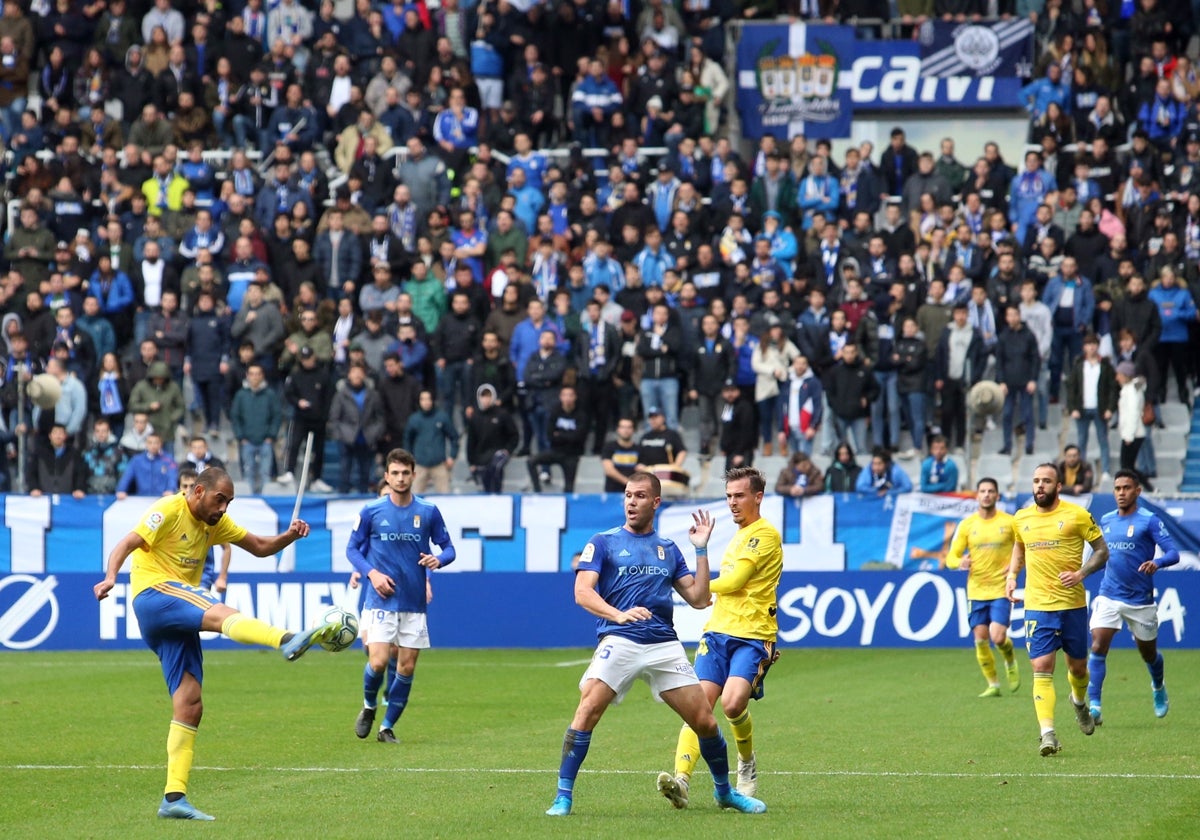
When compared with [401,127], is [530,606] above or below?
below

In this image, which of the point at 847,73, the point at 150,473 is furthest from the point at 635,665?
the point at 847,73

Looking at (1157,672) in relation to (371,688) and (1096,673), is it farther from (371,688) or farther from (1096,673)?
(371,688)

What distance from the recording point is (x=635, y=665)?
10.3 meters

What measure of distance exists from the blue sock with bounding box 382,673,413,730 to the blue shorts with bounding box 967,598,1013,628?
699cm

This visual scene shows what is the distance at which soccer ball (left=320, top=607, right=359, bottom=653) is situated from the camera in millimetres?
9742

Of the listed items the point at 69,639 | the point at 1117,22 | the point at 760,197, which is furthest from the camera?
the point at 1117,22

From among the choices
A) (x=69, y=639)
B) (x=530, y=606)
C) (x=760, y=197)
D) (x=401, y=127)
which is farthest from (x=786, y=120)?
(x=69, y=639)

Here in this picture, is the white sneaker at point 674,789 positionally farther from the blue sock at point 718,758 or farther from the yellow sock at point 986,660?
the yellow sock at point 986,660

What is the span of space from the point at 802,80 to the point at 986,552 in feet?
57.2

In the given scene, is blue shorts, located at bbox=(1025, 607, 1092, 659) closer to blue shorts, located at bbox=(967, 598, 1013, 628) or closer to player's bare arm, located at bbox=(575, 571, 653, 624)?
blue shorts, located at bbox=(967, 598, 1013, 628)

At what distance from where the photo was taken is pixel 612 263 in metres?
27.8

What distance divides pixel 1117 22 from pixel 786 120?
21.1 feet

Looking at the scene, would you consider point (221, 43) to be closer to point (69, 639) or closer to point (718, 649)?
point (69, 639)

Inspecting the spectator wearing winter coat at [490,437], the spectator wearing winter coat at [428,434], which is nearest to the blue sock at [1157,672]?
the spectator wearing winter coat at [490,437]
